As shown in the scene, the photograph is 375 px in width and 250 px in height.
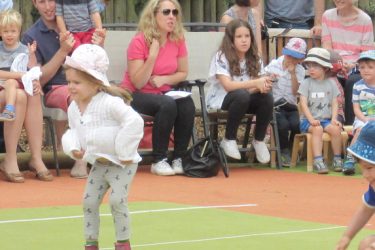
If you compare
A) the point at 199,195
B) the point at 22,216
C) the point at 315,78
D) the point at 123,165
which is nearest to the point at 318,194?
the point at 199,195

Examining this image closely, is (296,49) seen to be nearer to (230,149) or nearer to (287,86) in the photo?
(287,86)

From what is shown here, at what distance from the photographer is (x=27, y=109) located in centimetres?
1110

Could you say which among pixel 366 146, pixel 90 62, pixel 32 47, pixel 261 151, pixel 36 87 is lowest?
pixel 261 151

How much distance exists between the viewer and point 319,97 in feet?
41.2

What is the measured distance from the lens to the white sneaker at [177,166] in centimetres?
1190

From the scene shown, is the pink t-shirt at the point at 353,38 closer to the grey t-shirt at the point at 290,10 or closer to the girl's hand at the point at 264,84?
the grey t-shirt at the point at 290,10

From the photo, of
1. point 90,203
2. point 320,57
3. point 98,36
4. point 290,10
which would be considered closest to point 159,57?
point 98,36

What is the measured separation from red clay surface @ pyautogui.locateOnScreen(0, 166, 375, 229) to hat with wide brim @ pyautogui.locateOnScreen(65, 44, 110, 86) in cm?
266

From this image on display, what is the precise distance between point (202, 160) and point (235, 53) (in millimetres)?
1416

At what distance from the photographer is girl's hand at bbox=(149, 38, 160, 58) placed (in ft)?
38.9

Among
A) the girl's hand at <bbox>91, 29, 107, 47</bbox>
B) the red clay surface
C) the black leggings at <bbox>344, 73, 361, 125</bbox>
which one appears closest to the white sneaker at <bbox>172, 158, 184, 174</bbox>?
the red clay surface

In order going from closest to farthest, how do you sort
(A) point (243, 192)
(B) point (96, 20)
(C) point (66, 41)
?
(A) point (243, 192) → (C) point (66, 41) → (B) point (96, 20)

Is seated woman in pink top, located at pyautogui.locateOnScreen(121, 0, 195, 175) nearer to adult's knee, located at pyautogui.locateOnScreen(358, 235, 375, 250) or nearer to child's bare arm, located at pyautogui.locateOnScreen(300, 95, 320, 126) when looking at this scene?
child's bare arm, located at pyautogui.locateOnScreen(300, 95, 320, 126)

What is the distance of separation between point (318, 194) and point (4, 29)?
3.61m
